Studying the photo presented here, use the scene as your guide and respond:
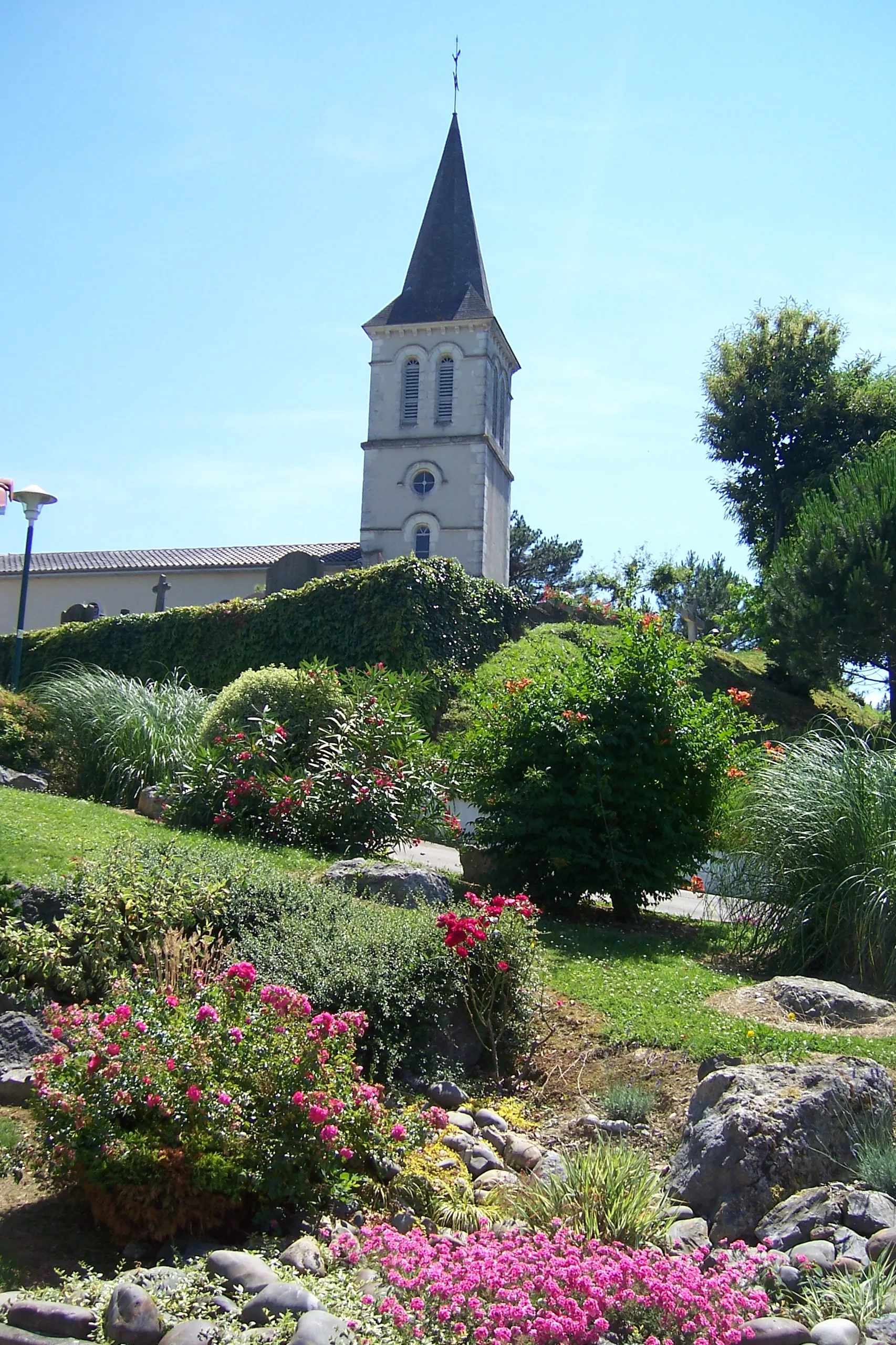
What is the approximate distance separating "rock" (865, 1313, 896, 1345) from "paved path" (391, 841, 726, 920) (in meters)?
5.78

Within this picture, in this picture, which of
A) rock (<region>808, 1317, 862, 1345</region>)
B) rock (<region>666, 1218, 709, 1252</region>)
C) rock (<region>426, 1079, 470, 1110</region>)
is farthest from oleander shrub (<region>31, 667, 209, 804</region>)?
rock (<region>808, 1317, 862, 1345</region>)

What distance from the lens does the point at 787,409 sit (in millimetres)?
26906

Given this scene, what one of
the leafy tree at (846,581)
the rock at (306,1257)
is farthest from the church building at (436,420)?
the rock at (306,1257)

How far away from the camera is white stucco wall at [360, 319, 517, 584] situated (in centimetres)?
3694

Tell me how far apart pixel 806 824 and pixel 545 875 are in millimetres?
2525

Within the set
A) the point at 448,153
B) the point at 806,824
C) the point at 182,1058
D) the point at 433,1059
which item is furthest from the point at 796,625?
the point at 448,153

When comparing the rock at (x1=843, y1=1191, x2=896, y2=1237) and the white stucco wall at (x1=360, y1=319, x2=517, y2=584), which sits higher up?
the white stucco wall at (x1=360, y1=319, x2=517, y2=584)

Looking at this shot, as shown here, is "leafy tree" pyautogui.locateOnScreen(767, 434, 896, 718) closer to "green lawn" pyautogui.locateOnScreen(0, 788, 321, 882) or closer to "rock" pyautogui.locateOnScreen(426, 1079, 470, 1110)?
"green lawn" pyautogui.locateOnScreen(0, 788, 321, 882)

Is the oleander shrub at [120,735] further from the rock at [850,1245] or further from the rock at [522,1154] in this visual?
the rock at [850,1245]

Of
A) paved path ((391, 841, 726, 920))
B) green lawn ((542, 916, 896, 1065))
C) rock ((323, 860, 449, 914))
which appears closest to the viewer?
green lawn ((542, 916, 896, 1065))

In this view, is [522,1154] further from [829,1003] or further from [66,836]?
[66,836]

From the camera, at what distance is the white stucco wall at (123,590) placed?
3164cm

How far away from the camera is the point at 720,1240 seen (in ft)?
13.9

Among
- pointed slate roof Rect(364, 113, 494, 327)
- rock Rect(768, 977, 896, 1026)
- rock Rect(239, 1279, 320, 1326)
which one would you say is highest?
pointed slate roof Rect(364, 113, 494, 327)
